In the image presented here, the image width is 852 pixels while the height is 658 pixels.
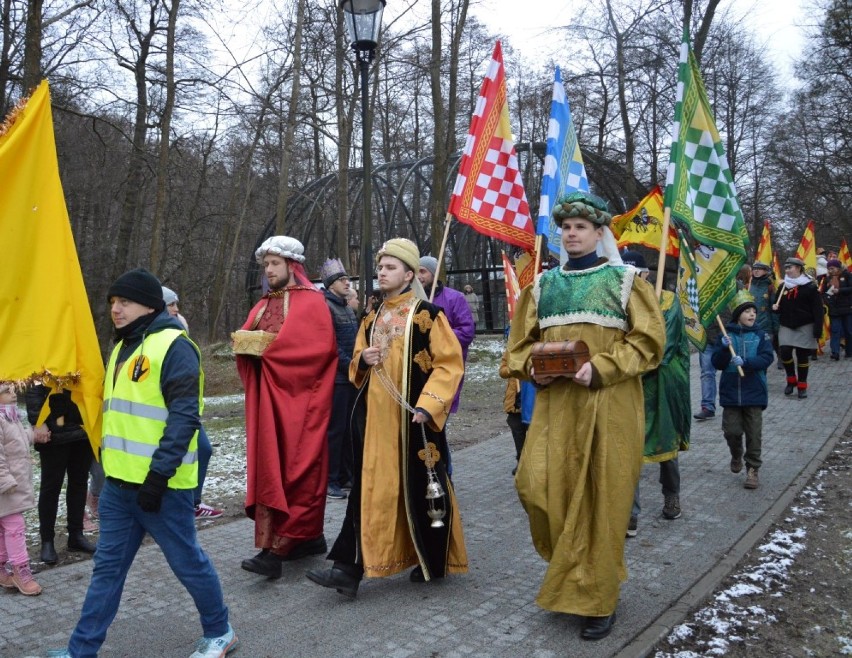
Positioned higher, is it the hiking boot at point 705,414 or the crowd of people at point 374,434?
the crowd of people at point 374,434

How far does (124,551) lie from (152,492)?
1.28ft

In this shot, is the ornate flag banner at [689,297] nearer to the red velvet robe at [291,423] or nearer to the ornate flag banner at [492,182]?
the ornate flag banner at [492,182]

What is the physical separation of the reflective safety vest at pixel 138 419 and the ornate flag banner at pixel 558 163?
2.96 meters

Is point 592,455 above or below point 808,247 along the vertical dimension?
below

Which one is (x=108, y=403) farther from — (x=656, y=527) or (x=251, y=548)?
(x=656, y=527)

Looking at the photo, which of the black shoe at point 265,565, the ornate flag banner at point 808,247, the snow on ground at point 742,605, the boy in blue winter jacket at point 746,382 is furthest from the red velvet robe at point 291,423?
the ornate flag banner at point 808,247

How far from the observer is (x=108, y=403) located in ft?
11.1

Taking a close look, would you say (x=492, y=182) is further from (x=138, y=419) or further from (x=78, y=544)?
(x=78, y=544)

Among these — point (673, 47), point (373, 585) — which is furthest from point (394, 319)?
point (673, 47)

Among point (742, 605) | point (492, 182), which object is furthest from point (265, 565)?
point (492, 182)

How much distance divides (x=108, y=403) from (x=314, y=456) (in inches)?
58.1

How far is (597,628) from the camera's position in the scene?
3.61m

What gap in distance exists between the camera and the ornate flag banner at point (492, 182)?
6.09m

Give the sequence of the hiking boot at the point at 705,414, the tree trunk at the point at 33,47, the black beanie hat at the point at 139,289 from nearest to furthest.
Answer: the black beanie hat at the point at 139,289 < the hiking boot at the point at 705,414 < the tree trunk at the point at 33,47
